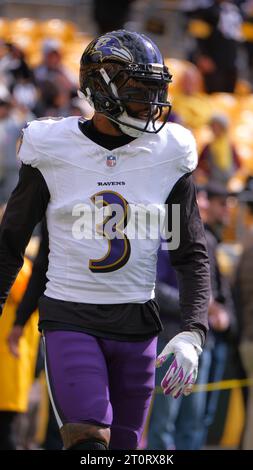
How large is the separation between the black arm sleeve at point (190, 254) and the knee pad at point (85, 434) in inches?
22.1

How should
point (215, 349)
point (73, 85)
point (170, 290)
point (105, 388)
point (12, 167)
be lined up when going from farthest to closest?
point (73, 85)
point (12, 167)
point (215, 349)
point (170, 290)
point (105, 388)

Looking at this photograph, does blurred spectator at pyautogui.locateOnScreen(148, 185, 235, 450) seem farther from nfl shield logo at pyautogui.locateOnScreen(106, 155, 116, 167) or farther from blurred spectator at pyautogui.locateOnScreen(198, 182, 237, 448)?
nfl shield logo at pyautogui.locateOnScreen(106, 155, 116, 167)

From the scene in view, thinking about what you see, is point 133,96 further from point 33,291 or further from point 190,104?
point 190,104

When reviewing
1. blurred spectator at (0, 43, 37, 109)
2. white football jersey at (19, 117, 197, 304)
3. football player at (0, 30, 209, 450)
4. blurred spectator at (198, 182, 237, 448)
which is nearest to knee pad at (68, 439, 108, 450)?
football player at (0, 30, 209, 450)

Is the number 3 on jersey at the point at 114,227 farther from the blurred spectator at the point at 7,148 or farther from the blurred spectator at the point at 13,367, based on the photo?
the blurred spectator at the point at 7,148

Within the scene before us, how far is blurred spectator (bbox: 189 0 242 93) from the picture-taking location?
14.6 meters

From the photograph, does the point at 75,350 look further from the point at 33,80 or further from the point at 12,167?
the point at 33,80

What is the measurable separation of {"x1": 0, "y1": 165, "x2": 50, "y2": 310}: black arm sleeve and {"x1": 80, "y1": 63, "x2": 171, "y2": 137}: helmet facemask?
0.37 m

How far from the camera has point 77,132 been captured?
4.50 meters

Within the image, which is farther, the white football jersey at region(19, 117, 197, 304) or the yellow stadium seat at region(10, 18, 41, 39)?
the yellow stadium seat at region(10, 18, 41, 39)

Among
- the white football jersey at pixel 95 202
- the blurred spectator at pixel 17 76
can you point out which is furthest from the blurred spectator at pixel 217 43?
the white football jersey at pixel 95 202

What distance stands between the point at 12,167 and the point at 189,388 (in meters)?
5.45

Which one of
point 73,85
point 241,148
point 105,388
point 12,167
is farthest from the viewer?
point 241,148
